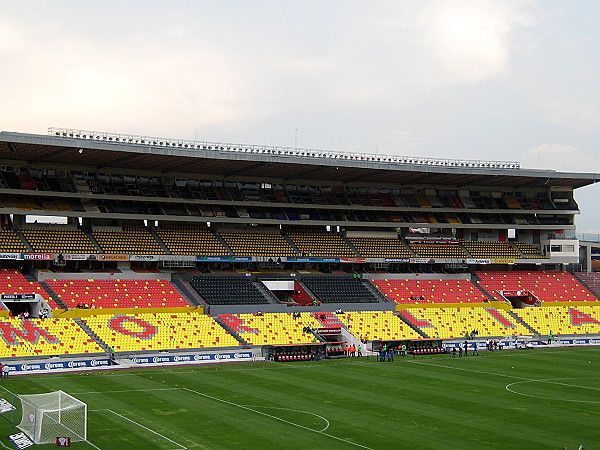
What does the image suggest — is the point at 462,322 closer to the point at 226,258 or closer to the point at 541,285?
the point at 541,285

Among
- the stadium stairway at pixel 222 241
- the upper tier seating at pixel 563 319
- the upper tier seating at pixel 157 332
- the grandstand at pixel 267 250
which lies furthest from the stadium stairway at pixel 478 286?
the upper tier seating at pixel 157 332

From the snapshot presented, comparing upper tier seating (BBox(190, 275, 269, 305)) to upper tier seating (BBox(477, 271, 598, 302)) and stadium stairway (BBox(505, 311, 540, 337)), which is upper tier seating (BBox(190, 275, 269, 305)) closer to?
stadium stairway (BBox(505, 311, 540, 337))

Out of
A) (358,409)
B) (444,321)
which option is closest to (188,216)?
(444,321)

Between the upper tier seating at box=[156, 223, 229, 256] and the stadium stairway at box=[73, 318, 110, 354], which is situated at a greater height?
the upper tier seating at box=[156, 223, 229, 256]

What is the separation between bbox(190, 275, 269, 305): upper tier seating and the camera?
65.4 metres

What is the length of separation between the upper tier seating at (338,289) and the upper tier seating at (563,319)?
44.1ft

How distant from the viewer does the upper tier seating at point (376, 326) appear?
62.9m

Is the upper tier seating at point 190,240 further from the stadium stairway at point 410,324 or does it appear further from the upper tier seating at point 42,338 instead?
the upper tier seating at point 42,338

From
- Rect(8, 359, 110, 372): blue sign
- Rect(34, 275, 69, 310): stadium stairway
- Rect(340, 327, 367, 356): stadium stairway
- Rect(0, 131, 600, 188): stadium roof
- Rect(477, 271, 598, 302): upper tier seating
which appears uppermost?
Rect(0, 131, 600, 188): stadium roof

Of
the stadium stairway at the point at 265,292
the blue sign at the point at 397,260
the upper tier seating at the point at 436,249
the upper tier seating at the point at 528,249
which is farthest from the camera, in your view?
the upper tier seating at the point at 528,249

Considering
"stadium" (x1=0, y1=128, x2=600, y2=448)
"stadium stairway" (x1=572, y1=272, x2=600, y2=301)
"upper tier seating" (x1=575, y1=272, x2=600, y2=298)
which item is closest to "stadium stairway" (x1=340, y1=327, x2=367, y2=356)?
"stadium" (x1=0, y1=128, x2=600, y2=448)

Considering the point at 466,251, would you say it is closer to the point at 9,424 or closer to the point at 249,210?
the point at 249,210

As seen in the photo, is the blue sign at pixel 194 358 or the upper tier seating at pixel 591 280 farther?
the upper tier seating at pixel 591 280

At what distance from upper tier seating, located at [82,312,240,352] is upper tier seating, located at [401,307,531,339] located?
56.0 ft
